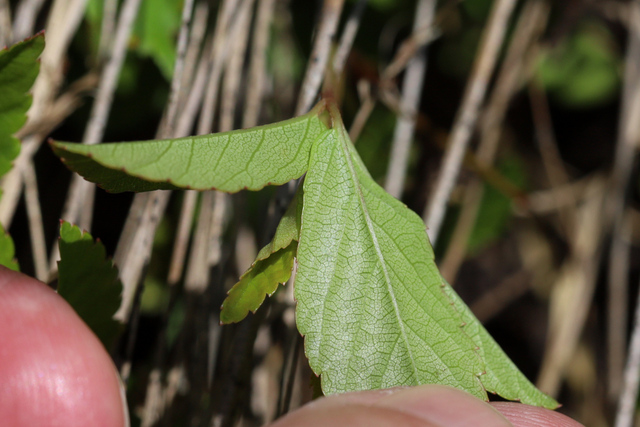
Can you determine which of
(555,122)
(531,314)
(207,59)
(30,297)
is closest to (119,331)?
(30,297)

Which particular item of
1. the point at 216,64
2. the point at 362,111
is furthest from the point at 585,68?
the point at 216,64

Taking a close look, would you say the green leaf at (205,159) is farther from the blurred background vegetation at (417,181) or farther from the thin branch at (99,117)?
the thin branch at (99,117)

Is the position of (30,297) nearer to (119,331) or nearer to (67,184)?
(119,331)

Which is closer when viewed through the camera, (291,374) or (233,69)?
(291,374)

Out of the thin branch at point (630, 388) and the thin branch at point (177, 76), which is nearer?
the thin branch at point (177, 76)

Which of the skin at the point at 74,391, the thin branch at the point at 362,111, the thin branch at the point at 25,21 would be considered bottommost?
the skin at the point at 74,391

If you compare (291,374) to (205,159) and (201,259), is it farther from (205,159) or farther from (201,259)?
(205,159)

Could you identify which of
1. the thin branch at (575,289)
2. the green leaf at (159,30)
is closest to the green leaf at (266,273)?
the green leaf at (159,30)
